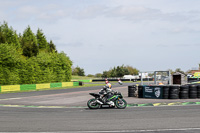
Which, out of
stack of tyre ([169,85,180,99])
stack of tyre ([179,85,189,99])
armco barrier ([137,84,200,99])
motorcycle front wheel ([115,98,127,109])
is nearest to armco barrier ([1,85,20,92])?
armco barrier ([137,84,200,99])

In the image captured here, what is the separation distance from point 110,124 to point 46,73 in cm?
5349

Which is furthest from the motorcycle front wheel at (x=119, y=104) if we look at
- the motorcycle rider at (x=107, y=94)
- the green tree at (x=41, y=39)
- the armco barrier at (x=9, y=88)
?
the green tree at (x=41, y=39)

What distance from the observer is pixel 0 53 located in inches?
2167

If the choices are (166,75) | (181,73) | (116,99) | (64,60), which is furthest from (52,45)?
(116,99)

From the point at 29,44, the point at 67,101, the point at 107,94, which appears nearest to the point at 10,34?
the point at 29,44

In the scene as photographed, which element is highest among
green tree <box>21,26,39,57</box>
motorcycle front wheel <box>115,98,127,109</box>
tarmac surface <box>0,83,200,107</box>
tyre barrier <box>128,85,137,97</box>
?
green tree <box>21,26,39,57</box>

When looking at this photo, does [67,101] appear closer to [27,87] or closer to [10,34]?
[27,87]

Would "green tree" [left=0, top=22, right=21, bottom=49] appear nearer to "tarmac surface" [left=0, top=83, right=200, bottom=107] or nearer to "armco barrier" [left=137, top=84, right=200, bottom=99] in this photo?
"tarmac surface" [left=0, top=83, right=200, bottom=107]

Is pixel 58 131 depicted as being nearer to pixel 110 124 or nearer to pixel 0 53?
pixel 110 124

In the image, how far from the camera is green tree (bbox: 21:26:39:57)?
8406cm

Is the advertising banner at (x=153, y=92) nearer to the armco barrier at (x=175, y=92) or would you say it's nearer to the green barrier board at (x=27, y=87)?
the armco barrier at (x=175, y=92)

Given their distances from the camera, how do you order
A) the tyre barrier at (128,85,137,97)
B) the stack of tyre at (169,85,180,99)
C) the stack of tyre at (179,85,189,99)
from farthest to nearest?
1. the tyre barrier at (128,85,137,97)
2. the stack of tyre at (169,85,180,99)
3. the stack of tyre at (179,85,189,99)

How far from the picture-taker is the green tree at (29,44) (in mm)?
84062

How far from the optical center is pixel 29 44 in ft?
282
